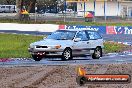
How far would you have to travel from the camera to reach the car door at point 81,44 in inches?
800

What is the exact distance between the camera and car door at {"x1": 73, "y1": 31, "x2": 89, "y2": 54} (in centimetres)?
2033

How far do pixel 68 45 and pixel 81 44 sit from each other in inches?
38.2

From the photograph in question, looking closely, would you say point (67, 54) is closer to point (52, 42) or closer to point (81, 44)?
point (52, 42)

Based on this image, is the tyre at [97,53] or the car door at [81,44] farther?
the tyre at [97,53]

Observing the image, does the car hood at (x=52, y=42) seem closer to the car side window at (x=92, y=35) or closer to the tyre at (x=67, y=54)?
the tyre at (x=67, y=54)

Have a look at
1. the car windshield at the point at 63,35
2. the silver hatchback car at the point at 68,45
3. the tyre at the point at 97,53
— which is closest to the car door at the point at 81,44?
the silver hatchback car at the point at 68,45

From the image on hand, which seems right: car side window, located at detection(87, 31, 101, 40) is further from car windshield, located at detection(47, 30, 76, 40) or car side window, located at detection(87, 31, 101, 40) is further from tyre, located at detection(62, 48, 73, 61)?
tyre, located at detection(62, 48, 73, 61)

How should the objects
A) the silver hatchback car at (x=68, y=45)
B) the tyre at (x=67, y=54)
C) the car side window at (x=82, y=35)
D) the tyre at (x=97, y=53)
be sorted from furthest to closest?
the tyre at (x=97, y=53) → the car side window at (x=82, y=35) → the tyre at (x=67, y=54) → the silver hatchback car at (x=68, y=45)

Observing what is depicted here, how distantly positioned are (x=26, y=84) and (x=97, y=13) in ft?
239

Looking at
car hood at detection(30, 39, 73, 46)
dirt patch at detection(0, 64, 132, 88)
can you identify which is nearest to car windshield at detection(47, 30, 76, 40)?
car hood at detection(30, 39, 73, 46)

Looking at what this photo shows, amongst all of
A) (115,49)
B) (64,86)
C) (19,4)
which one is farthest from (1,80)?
(19,4)

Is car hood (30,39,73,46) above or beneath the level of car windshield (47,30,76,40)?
beneath

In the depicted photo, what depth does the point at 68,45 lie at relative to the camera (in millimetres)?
19844

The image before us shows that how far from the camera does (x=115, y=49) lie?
2755cm
